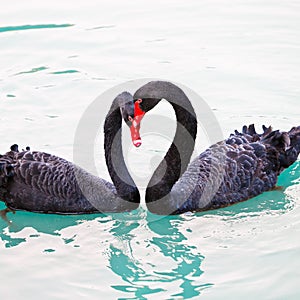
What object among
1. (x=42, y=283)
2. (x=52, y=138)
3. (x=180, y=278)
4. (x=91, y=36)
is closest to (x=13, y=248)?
(x=42, y=283)

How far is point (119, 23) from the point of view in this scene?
9805 millimetres

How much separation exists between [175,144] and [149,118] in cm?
168

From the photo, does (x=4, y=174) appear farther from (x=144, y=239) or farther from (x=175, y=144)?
(x=175, y=144)

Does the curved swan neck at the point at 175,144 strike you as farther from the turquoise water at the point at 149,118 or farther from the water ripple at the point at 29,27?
the water ripple at the point at 29,27

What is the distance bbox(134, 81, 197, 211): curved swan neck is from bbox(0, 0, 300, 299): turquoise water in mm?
243

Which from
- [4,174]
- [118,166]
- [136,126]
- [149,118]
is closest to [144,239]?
[118,166]

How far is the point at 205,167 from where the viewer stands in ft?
19.8

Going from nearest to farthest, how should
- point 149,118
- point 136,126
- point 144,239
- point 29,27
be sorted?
point 136,126 < point 144,239 < point 149,118 < point 29,27

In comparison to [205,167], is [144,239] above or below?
below

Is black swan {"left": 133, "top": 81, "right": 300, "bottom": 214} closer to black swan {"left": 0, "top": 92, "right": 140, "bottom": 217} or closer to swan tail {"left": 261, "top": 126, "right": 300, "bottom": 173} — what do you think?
swan tail {"left": 261, "top": 126, "right": 300, "bottom": 173}

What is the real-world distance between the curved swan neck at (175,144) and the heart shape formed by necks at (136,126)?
90 millimetres

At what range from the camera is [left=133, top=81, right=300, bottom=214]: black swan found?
18.5 feet

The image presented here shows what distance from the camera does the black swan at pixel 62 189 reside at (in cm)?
581

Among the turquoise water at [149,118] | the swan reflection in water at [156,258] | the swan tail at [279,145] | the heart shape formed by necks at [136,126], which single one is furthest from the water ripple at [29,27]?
the heart shape formed by necks at [136,126]
